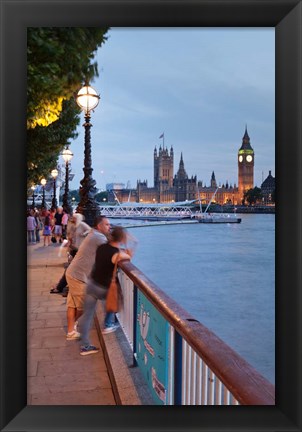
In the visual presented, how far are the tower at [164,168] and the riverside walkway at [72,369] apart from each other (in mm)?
124944

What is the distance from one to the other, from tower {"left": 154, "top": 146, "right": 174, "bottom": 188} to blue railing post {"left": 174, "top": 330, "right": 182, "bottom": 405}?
127638 mm

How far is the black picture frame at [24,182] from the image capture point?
292 centimetres

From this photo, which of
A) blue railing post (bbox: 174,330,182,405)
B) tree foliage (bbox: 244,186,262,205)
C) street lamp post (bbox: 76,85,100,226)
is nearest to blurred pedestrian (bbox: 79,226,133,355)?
blue railing post (bbox: 174,330,182,405)

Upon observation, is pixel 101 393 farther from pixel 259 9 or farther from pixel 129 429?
pixel 259 9

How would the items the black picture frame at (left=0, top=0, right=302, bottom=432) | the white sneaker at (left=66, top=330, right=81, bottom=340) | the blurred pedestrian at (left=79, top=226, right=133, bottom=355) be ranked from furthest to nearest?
the white sneaker at (left=66, top=330, right=81, bottom=340)
the blurred pedestrian at (left=79, top=226, right=133, bottom=355)
the black picture frame at (left=0, top=0, right=302, bottom=432)

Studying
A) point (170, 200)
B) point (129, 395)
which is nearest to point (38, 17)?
point (129, 395)

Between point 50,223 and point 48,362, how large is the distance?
434 inches

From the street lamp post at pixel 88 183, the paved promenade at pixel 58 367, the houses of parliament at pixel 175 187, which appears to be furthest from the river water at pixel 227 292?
the houses of parliament at pixel 175 187

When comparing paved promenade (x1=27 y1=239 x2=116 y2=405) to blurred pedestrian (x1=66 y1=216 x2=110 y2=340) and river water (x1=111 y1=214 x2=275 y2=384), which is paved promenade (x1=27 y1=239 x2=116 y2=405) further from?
river water (x1=111 y1=214 x2=275 y2=384)

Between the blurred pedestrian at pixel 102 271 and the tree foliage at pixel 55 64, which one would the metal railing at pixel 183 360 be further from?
the tree foliage at pixel 55 64

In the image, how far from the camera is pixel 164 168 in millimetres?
134500

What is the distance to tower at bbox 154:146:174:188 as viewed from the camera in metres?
132

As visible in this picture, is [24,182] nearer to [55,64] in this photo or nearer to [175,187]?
[55,64]

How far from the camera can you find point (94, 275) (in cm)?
470
